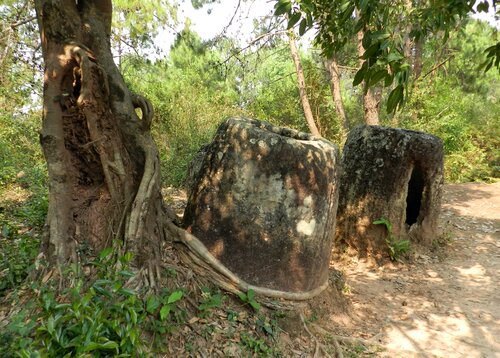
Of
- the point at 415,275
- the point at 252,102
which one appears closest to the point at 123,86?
the point at 415,275

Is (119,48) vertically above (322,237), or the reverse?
(119,48)

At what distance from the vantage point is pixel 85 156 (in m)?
3.10

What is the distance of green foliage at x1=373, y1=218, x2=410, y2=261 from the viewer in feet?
18.0

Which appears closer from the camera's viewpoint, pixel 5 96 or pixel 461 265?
pixel 461 265

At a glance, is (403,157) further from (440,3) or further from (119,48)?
(119,48)

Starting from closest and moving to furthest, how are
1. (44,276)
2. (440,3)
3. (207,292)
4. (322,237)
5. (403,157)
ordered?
(440,3), (44,276), (207,292), (322,237), (403,157)

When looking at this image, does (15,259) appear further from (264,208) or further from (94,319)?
(264,208)

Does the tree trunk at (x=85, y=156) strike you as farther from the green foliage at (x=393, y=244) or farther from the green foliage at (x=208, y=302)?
the green foliage at (x=393, y=244)

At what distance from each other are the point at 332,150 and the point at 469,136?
1311cm

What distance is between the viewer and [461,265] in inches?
220

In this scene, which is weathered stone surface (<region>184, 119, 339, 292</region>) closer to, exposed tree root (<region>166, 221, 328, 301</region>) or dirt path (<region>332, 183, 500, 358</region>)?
exposed tree root (<region>166, 221, 328, 301</region>)

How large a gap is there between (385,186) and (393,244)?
0.85 metres

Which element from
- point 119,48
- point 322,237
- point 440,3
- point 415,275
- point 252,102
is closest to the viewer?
point 440,3

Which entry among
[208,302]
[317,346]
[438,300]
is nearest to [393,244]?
[438,300]
